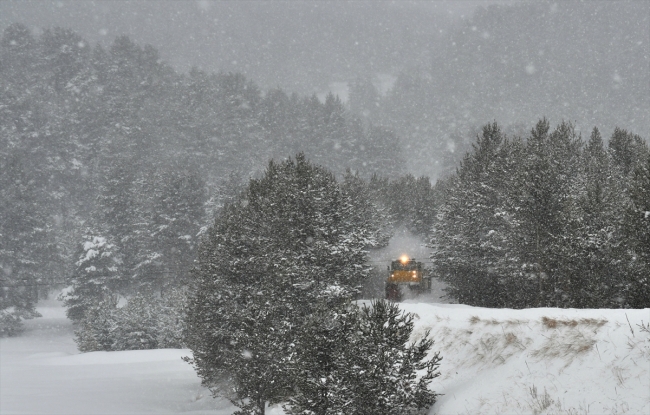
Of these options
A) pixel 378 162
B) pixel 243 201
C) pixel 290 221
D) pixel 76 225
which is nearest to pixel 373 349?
pixel 290 221

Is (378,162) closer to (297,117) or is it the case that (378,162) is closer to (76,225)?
(297,117)

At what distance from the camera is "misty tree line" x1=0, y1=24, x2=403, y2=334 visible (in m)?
73.5

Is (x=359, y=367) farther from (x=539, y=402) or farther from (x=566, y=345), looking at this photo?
(x=566, y=345)

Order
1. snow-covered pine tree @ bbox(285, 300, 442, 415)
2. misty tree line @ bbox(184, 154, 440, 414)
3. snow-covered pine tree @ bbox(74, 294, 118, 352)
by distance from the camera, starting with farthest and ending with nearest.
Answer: snow-covered pine tree @ bbox(74, 294, 118, 352)
misty tree line @ bbox(184, 154, 440, 414)
snow-covered pine tree @ bbox(285, 300, 442, 415)

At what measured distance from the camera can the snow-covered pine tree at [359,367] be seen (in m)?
11.9

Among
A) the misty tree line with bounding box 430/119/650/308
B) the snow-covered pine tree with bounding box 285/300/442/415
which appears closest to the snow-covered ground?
the snow-covered pine tree with bounding box 285/300/442/415

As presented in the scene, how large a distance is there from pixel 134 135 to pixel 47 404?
260 ft

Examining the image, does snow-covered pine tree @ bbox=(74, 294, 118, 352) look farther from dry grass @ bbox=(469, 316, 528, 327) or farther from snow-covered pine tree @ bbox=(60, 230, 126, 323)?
dry grass @ bbox=(469, 316, 528, 327)

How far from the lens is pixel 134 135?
105m

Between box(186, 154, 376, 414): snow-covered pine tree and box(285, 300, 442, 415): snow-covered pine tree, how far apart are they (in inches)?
455

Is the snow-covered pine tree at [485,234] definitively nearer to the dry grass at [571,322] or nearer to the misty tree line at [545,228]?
the misty tree line at [545,228]

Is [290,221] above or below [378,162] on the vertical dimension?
below

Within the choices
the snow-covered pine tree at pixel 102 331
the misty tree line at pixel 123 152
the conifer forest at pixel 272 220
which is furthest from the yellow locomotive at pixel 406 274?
the misty tree line at pixel 123 152

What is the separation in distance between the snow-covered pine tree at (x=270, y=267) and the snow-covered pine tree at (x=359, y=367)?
11.6 m
